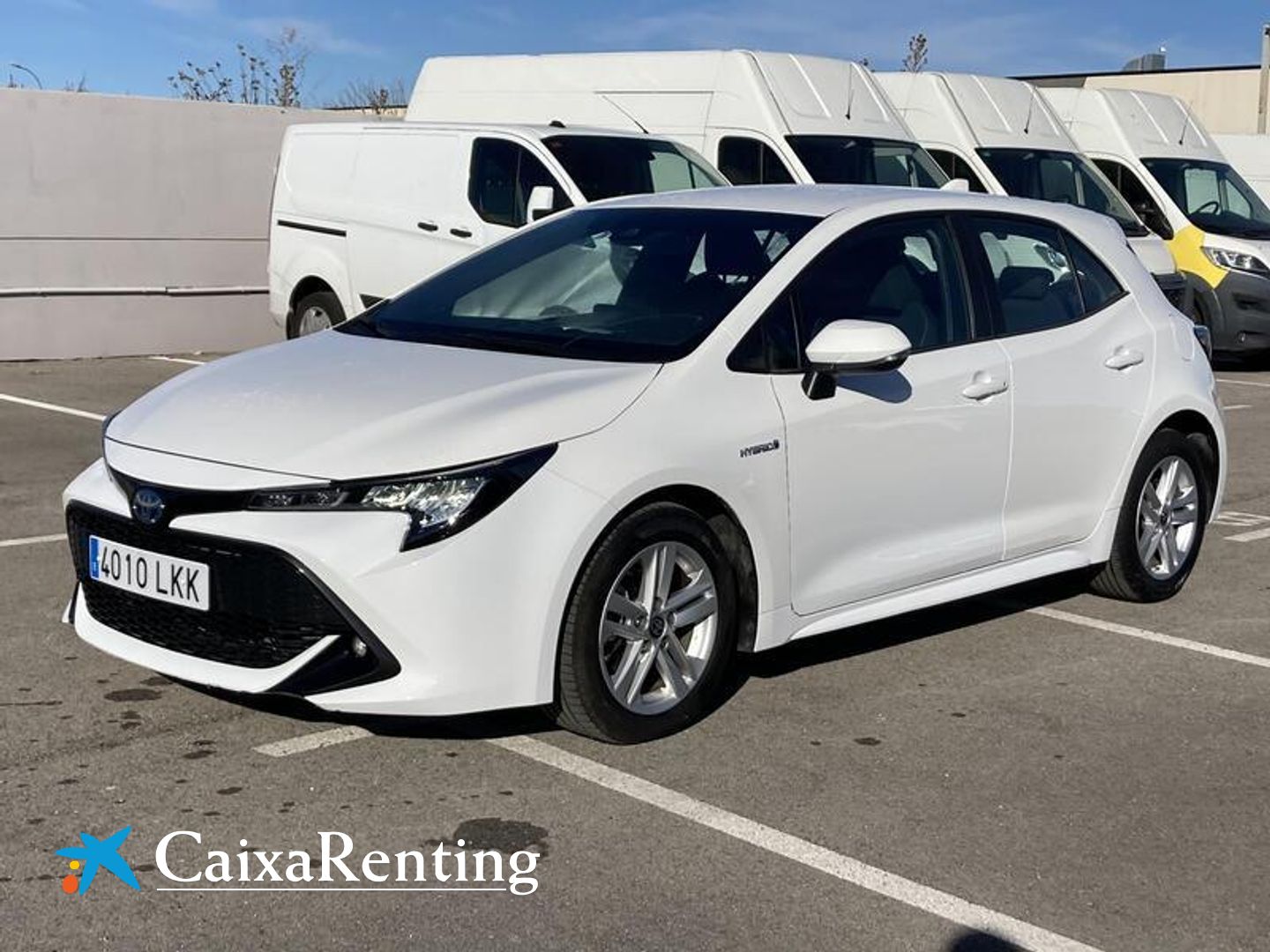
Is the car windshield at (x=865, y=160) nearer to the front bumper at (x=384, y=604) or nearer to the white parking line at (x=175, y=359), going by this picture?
the white parking line at (x=175, y=359)

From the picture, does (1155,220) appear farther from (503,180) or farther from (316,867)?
(316,867)

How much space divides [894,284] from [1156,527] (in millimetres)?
1817

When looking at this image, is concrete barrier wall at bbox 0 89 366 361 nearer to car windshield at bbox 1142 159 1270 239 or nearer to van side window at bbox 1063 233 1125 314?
car windshield at bbox 1142 159 1270 239

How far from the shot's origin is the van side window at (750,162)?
14.3 m

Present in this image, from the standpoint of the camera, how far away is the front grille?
459cm

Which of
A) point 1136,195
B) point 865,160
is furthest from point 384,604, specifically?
point 1136,195

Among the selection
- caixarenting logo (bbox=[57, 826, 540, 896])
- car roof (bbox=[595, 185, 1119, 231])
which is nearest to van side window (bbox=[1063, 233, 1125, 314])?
car roof (bbox=[595, 185, 1119, 231])

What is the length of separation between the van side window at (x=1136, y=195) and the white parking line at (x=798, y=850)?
13641mm

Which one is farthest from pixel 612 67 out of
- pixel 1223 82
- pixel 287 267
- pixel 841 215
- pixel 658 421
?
pixel 1223 82

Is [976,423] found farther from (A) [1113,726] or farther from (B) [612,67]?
(B) [612,67]

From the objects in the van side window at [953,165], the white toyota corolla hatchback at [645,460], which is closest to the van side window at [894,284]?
the white toyota corolla hatchback at [645,460]

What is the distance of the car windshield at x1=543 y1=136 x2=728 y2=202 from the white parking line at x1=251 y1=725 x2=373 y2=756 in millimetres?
7657

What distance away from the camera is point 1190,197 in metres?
17.6

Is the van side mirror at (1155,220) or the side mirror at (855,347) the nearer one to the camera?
the side mirror at (855,347)
